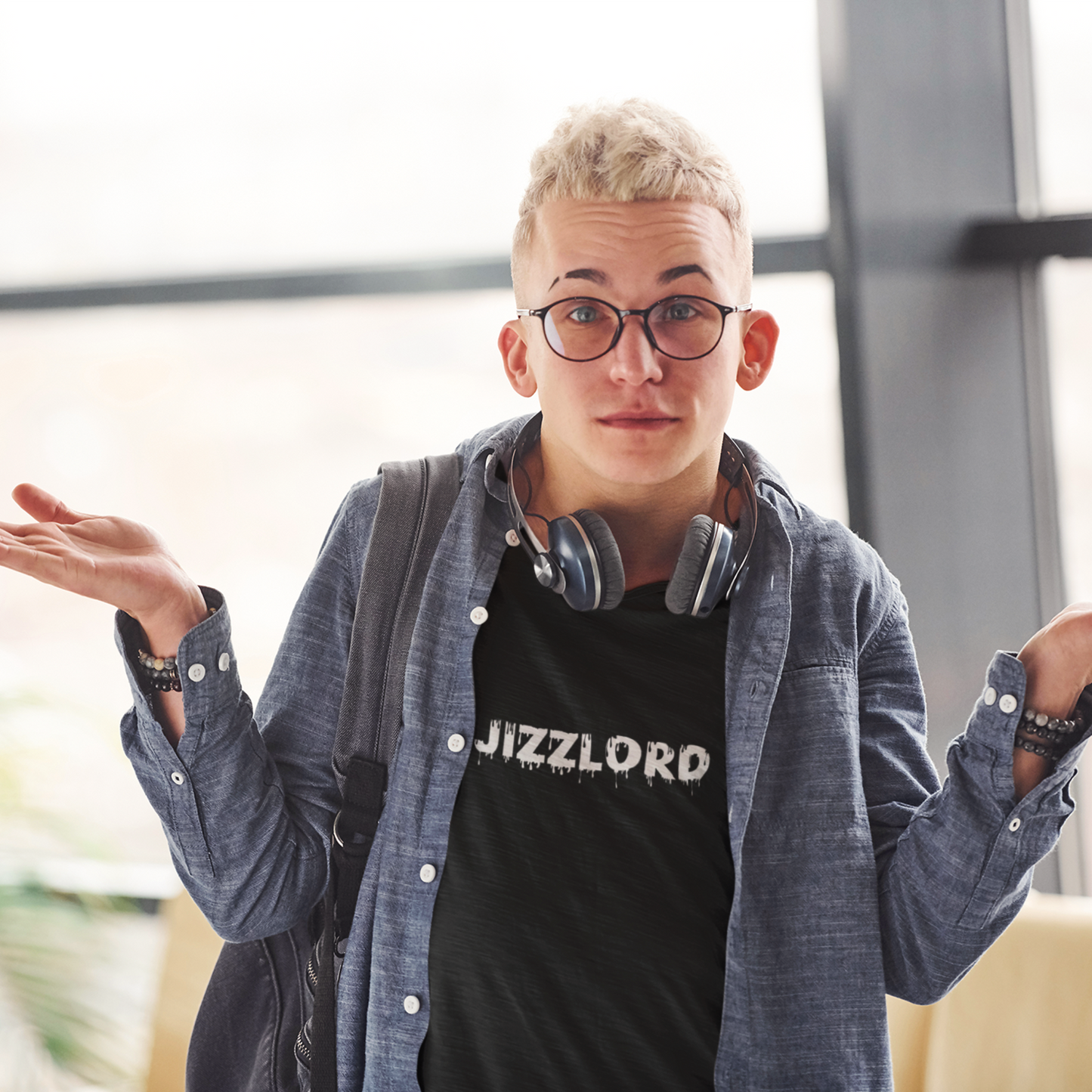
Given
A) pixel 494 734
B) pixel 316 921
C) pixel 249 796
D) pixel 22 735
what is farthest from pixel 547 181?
pixel 22 735

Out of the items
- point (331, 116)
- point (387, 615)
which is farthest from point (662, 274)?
point (331, 116)

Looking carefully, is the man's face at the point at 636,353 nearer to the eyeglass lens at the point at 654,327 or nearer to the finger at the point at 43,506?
the eyeglass lens at the point at 654,327

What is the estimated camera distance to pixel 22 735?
268 cm

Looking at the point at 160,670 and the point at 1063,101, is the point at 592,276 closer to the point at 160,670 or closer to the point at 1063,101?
the point at 160,670

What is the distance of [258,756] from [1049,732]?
2.76 ft

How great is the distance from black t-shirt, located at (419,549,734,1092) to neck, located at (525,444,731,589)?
107 millimetres

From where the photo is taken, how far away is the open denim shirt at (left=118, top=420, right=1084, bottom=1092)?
110 cm

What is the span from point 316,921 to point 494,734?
35 cm

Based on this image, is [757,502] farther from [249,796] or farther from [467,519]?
[249,796]

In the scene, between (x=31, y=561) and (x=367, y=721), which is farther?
(x=367, y=721)

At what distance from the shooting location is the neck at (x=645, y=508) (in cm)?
125

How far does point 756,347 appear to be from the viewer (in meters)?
1.29

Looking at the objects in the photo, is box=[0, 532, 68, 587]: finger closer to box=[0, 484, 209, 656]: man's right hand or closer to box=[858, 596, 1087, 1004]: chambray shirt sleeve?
box=[0, 484, 209, 656]: man's right hand

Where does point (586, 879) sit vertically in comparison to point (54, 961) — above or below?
above
